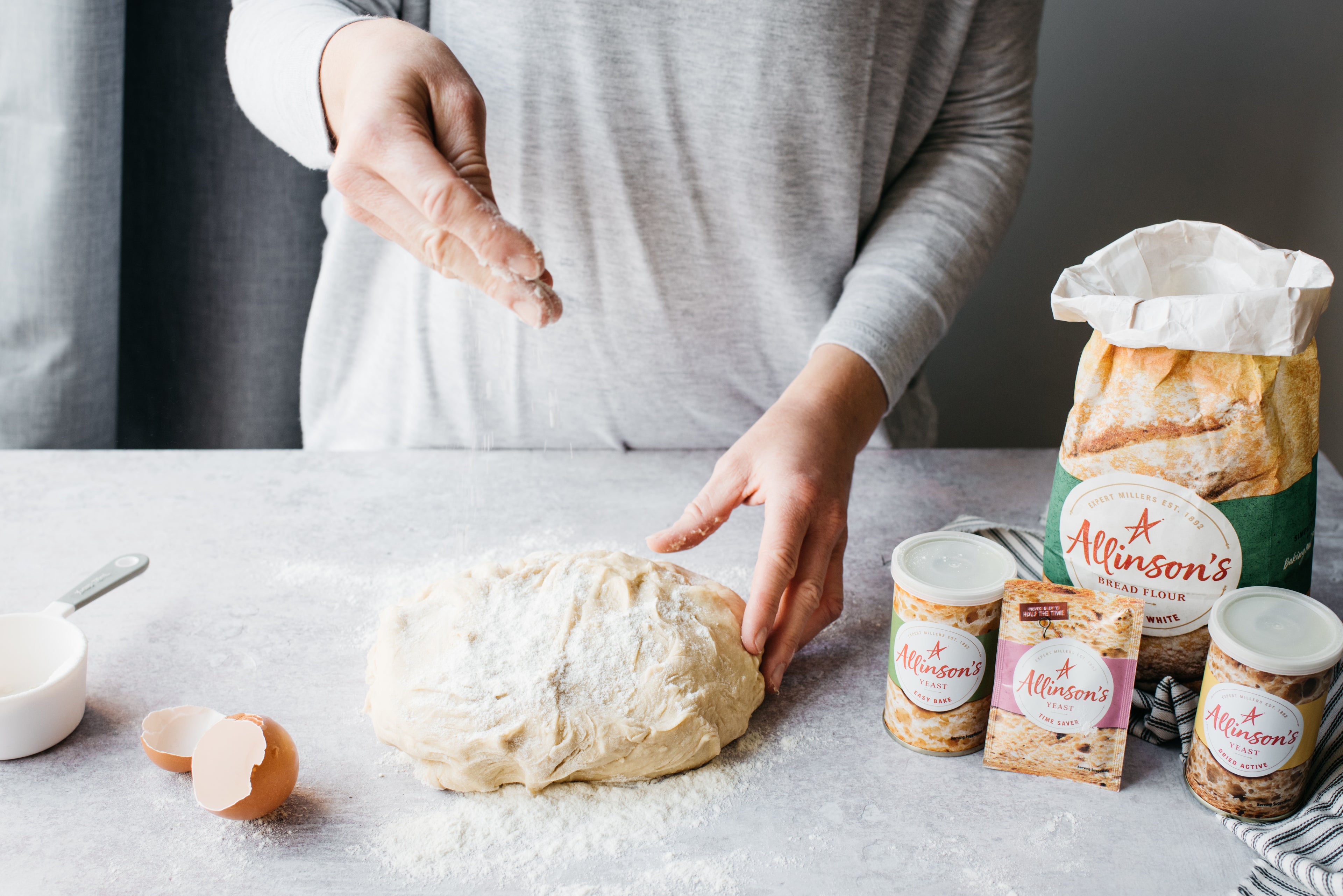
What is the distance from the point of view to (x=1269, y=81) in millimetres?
1867

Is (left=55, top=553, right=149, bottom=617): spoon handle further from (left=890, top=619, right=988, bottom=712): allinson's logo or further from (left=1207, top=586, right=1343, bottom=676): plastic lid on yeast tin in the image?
(left=1207, top=586, right=1343, bottom=676): plastic lid on yeast tin

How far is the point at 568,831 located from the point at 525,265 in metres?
0.54

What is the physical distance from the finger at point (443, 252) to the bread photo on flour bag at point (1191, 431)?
0.53 meters

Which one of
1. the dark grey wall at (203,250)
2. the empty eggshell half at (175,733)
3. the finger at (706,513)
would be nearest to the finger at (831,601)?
the finger at (706,513)

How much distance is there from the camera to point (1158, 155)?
6.54 ft

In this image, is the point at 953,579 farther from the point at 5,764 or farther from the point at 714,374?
the point at 5,764

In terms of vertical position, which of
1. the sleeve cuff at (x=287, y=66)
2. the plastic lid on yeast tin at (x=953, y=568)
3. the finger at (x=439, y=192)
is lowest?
the plastic lid on yeast tin at (x=953, y=568)

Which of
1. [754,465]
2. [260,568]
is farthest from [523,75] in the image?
[260,568]

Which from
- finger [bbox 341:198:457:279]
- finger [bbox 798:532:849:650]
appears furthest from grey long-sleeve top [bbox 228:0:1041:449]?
finger [bbox 798:532:849:650]

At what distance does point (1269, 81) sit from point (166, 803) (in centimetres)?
222

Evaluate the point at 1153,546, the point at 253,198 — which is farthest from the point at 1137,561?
the point at 253,198

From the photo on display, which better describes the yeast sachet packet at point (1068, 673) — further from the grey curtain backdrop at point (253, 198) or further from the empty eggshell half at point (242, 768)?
the grey curtain backdrop at point (253, 198)

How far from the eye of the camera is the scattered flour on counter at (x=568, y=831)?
2.67ft

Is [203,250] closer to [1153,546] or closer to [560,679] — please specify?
[560,679]
